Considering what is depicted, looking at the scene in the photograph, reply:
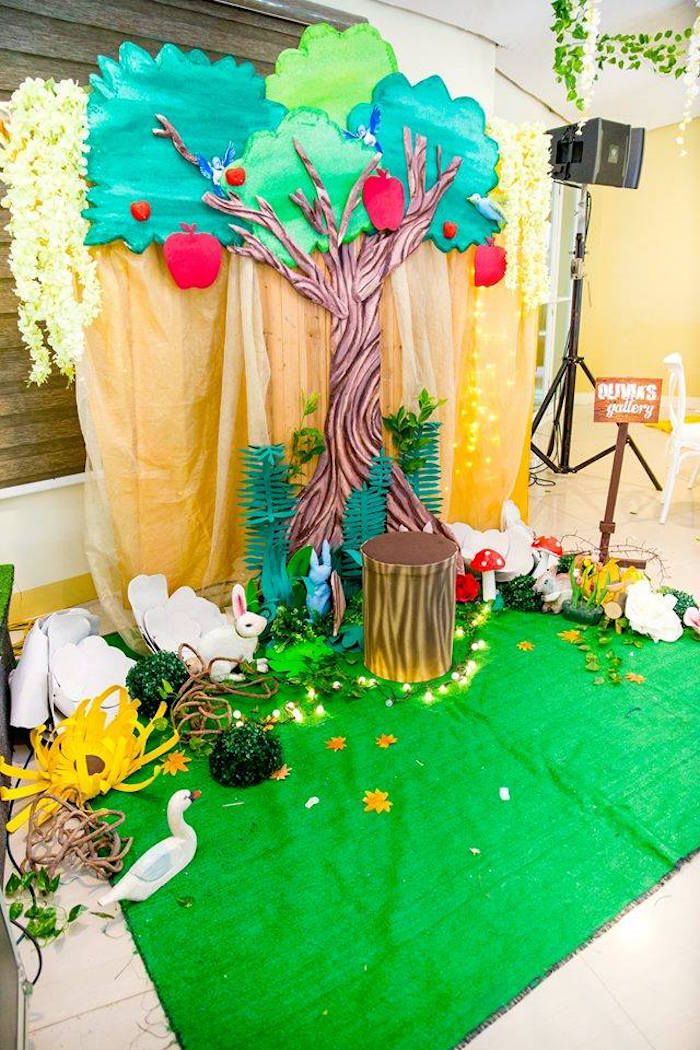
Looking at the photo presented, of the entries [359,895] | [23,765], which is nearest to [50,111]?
[23,765]

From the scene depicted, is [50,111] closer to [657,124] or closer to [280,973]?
[280,973]

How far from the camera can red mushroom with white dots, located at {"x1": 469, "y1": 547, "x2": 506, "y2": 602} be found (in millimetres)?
2857

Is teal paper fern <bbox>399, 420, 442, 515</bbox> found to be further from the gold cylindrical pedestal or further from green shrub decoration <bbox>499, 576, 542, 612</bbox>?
the gold cylindrical pedestal

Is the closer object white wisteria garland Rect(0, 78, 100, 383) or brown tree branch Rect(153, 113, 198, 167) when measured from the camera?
white wisteria garland Rect(0, 78, 100, 383)

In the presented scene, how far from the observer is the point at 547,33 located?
3869 millimetres

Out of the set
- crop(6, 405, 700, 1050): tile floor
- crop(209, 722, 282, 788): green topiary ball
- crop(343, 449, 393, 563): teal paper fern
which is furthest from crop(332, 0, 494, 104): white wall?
crop(6, 405, 700, 1050): tile floor

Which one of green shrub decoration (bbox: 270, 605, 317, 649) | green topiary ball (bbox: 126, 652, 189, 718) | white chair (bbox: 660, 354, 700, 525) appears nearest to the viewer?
green topiary ball (bbox: 126, 652, 189, 718)

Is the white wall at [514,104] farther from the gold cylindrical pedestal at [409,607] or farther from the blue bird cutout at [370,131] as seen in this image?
the gold cylindrical pedestal at [409,607]

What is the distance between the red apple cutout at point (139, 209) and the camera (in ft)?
7.27

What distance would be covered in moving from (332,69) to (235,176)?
1.69 ft

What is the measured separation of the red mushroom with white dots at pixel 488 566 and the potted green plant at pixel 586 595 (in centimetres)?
28

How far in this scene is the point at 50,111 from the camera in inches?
80.0

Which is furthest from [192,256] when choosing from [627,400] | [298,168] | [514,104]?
[514,104]

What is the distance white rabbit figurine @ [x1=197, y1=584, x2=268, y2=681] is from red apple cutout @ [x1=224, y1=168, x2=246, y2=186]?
4.37 feet
